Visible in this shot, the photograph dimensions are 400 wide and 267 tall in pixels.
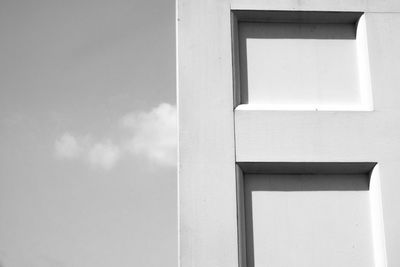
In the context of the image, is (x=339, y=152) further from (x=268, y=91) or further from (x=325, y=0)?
(x=325, y=0)

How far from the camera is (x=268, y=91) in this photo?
2564 millimetres

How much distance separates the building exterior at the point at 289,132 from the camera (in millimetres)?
2393

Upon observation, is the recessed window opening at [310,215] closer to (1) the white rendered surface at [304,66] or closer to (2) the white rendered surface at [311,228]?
(2) the white rendered surface at [311,228]

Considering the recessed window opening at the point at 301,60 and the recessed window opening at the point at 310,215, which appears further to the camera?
the recessed window opening at the point at 301,60

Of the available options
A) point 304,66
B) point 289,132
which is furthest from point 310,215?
point 304,66

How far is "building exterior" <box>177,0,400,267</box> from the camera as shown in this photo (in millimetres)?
2393

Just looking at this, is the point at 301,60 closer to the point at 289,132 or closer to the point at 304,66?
the point at 304,66

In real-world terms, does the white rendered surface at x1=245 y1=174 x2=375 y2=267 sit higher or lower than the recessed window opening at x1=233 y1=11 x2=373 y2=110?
lower

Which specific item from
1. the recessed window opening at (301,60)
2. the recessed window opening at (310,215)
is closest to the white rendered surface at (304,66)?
the recessed window opening at (301,60)

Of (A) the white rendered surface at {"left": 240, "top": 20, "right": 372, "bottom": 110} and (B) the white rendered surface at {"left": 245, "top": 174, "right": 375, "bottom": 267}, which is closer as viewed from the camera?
(B) the white rendered surface at {"left": 245, "top": 174, "right": 375, "bottom": 267}

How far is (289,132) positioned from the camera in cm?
248

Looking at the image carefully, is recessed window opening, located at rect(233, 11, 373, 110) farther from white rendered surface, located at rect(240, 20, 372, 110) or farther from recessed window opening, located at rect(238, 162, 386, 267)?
recessed window opening, located at rect(238, 162, 386, 267)

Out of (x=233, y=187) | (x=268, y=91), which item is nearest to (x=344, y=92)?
(x=268, y=91)

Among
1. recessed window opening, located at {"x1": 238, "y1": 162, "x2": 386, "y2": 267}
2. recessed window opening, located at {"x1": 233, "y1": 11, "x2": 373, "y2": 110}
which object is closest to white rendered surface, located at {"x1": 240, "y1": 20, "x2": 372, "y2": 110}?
recessed window opening, located at {"x1": 233, "y1": 11, "x2": 373, "y2": 110}
